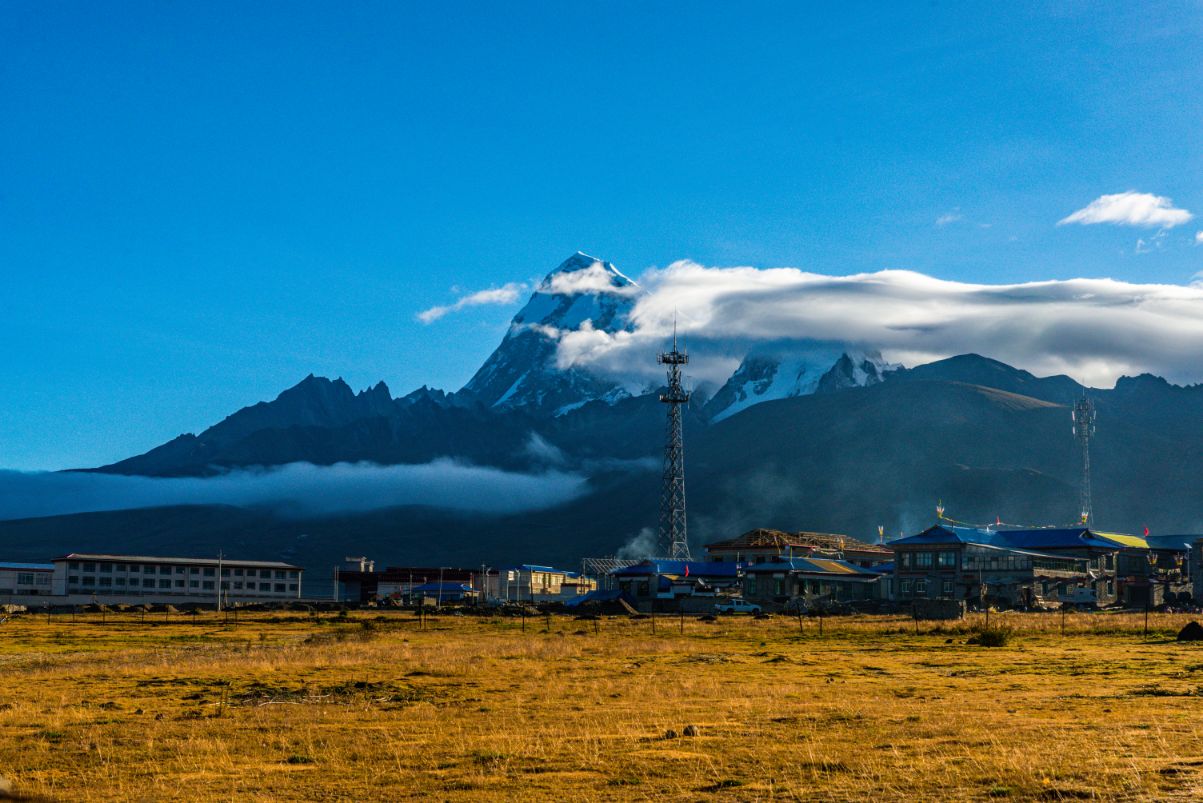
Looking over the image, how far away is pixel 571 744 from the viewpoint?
32438mm

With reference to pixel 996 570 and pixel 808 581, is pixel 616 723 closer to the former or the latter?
pixel 996 570

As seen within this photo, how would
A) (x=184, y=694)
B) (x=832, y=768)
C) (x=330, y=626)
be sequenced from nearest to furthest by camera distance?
1. (x=832, y=768)
2. (x=184, y=694)
3. (x=330, y=626)

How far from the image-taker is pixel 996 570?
536 feet

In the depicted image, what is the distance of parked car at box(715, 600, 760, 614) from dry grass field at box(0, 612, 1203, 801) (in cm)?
7036

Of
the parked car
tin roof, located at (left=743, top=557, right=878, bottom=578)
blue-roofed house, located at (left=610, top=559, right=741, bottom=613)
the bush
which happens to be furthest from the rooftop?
the bush

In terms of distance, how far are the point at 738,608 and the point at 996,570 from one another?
38.0m

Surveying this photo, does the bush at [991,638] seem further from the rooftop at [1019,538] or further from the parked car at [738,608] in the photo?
the rooftop at [1019,538]

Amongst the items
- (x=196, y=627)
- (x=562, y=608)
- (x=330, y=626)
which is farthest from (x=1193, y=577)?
(x=196, y=627)

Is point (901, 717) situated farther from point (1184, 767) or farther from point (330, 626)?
point (330, 626)

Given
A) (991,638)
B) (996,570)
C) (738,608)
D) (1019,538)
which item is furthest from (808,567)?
(991,638)

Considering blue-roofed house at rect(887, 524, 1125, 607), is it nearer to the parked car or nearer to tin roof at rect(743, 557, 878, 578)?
tin roof at rect(743, 557, 878, 578)

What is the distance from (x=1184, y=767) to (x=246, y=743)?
2244 cm

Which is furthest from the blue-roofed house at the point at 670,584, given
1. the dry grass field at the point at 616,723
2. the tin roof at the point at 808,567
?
the dry grass field at the point at 616,723

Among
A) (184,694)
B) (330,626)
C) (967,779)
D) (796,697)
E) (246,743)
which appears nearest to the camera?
(967,779)
